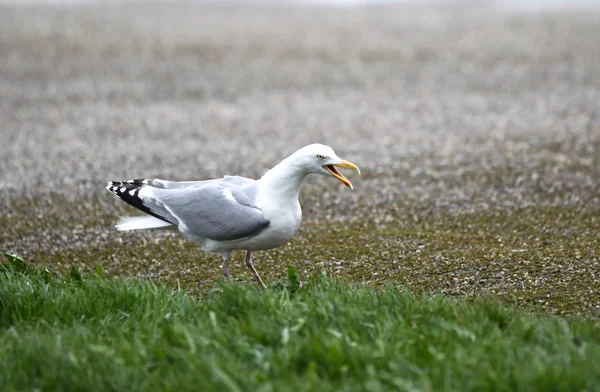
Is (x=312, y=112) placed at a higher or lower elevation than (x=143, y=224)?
lower

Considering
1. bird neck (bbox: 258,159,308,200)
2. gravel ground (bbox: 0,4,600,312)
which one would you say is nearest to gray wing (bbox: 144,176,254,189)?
bird neck (bbox: 258,159,308,200)

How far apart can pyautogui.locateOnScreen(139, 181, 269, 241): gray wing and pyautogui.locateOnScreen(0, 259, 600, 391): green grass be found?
Result: 0.39m

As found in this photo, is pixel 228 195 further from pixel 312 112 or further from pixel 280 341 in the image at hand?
pixel 312 112

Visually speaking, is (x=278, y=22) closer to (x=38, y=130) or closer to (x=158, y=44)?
(x=158, y=44)

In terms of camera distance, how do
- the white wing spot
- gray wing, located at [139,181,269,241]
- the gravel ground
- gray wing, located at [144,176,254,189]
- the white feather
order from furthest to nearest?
the gravel ground
gray wing, located at [144,176,254,189]
the white feather
the white wing spot
gray wing, located at [139,181,269,241]

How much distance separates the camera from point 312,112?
36.9 ft

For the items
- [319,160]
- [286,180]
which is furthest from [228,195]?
[319,160]

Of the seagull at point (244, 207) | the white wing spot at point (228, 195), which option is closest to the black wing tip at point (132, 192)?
the seagull at point (244, 207)

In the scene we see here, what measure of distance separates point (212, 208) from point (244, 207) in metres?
0.21

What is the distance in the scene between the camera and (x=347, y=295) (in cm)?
461

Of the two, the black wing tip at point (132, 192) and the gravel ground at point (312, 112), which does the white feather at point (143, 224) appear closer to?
the black wing tip at point (132, 192)

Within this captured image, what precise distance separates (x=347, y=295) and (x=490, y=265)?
4.70 ft

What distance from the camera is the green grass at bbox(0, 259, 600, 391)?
3.55 metres

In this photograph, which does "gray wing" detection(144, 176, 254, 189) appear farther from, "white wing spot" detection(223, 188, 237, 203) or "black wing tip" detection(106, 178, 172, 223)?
"white wing spot" detection(223, 188, 237, 203)
